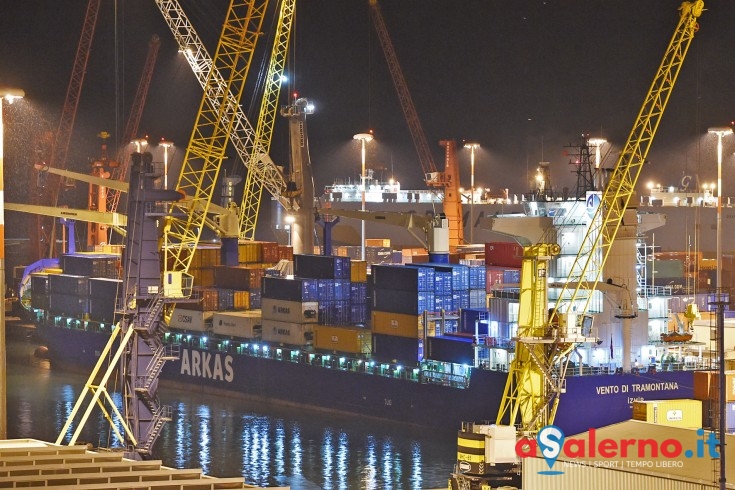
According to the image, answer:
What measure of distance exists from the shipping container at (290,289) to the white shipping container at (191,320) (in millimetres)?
5980

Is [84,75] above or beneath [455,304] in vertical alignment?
above

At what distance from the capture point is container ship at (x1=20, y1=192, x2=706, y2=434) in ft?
165

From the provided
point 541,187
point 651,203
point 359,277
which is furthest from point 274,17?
point 651,203

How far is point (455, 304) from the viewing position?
181ft

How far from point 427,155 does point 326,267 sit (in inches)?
1723

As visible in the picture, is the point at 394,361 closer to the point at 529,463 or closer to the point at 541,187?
the point at 541,187

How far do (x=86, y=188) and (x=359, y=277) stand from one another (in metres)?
68.1

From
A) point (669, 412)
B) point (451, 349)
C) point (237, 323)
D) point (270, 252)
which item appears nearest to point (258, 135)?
point (270, 252)

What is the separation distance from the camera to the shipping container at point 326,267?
60.4 metres

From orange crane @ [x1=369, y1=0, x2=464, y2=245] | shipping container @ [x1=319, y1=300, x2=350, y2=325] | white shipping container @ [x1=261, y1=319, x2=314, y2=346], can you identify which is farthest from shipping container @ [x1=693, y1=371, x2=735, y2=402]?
orange crane @ [x1=369, y1=0, x2=464, y2=245]

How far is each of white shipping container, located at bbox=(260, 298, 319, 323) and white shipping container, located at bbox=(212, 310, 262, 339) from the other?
1.86 m

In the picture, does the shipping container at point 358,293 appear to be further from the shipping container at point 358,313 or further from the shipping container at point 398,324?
the shipping container at point 398,324

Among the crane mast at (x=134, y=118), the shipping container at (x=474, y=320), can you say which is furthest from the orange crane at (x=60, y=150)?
the shipping container at (x=474, y=320)

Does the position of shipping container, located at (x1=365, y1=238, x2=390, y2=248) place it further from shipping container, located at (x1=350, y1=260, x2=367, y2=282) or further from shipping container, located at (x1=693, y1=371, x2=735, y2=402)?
shipping container, located at (x1=693, y1=371, x2=735, y2=402)
